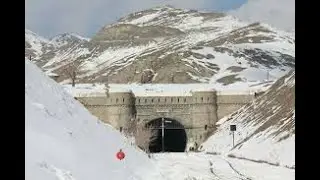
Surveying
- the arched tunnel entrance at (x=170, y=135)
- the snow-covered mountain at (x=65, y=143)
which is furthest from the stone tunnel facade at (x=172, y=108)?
the snow-covered mountain at (x=65, y=143)

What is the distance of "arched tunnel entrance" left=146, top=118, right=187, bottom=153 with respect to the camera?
83750 millimetres

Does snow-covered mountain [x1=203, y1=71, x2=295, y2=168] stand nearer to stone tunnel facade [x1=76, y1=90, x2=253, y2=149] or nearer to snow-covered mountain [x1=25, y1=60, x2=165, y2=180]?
stone tunnel facade [x1=76, y1=90, x2=253, y2=149]

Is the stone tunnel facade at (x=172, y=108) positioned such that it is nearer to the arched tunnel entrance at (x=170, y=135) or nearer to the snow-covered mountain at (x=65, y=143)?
the arched tunnel entrance at (x=170, y=135)

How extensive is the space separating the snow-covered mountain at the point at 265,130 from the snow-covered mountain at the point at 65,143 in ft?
58.2

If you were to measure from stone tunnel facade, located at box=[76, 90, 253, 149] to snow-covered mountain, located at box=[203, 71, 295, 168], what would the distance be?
2.39 metres

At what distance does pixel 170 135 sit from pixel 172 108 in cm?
692

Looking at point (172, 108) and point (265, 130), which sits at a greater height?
point (172, 108)

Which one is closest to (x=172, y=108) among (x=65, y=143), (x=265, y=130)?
(x=265, y=130)

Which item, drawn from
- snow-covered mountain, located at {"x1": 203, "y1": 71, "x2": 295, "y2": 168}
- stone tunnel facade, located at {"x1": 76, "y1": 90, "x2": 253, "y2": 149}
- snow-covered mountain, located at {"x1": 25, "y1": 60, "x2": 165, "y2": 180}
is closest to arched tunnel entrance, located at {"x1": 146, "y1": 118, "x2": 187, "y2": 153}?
stone tunnel facade, located at {"x1": 76, "y1": 90, "x2": 253, "y2": 149}

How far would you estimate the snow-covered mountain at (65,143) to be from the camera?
1619cm

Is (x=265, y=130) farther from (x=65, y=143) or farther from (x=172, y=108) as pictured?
(x=65, y=143)

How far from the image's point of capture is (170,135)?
90.4m
